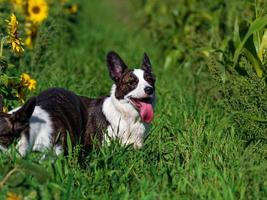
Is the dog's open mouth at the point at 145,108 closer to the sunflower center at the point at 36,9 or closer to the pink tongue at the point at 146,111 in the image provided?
the pink tongue at the point at 146,111

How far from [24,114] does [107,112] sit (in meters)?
1.15

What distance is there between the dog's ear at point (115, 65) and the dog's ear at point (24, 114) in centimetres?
130

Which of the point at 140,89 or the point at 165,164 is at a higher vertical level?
the point at 140,89

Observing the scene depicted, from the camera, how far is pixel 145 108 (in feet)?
20.2

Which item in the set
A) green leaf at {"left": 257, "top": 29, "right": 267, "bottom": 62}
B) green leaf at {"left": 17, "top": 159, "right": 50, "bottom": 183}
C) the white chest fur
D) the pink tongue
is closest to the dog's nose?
the pink tongue

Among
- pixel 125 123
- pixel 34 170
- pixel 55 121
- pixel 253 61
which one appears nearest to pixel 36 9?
pixel 125 123

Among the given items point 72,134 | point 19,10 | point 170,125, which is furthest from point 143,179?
point 19,10

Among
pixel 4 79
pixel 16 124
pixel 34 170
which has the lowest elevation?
pixel 34 170

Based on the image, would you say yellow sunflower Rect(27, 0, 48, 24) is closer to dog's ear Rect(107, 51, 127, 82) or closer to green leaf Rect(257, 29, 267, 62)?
dog's ear Rect(107, 51, 127, 82)

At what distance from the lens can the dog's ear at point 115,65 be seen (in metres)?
6.54

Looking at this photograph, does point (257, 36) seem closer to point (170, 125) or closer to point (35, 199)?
point (170, 125)

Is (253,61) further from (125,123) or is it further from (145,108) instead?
(125,123)

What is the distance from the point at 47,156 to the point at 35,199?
586 mm

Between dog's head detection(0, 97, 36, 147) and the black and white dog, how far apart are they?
23cm
